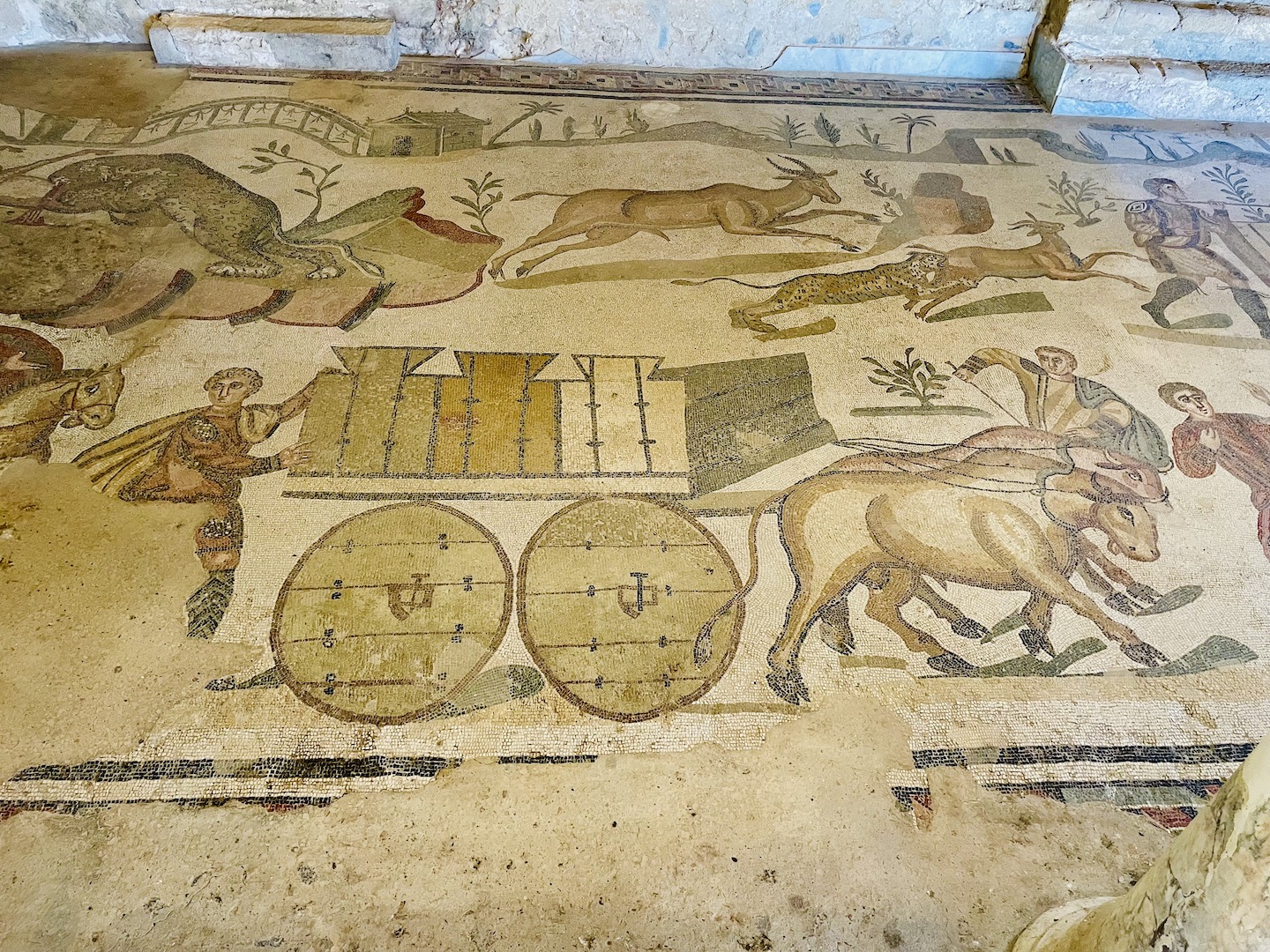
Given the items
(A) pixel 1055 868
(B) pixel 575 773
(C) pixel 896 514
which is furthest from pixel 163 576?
(A) pixel 1055 868

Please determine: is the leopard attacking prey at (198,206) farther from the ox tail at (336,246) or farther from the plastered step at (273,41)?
the plastered step at (273,41)

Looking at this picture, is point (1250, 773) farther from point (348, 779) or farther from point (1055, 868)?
point (348, 779)

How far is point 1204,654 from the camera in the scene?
2.24 metres

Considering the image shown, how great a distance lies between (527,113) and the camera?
4.20 meters

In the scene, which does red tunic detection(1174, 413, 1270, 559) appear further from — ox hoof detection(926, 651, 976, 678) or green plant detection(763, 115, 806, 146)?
green plant detection(763, 115, 806, 146)

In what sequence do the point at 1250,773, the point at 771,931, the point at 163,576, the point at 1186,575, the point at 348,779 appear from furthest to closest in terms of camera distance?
1. the point at 1186,575
2. the point at 163,576
3. the point at 348,779
4. the point at 771,931
5. the point at 1250,773

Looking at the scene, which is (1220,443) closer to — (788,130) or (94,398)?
(788,130)

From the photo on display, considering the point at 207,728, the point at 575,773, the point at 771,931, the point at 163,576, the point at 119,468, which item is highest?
the point at 119,468

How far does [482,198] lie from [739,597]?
218 cm

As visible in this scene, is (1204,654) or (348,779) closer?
(348,779)

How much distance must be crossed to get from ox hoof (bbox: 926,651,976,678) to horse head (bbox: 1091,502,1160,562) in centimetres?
63

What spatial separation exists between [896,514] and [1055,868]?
0.96 meters

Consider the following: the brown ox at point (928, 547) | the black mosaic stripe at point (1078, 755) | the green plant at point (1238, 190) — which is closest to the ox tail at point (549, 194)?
the brown ox at point (928, 547)

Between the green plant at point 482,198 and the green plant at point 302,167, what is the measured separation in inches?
21.2
